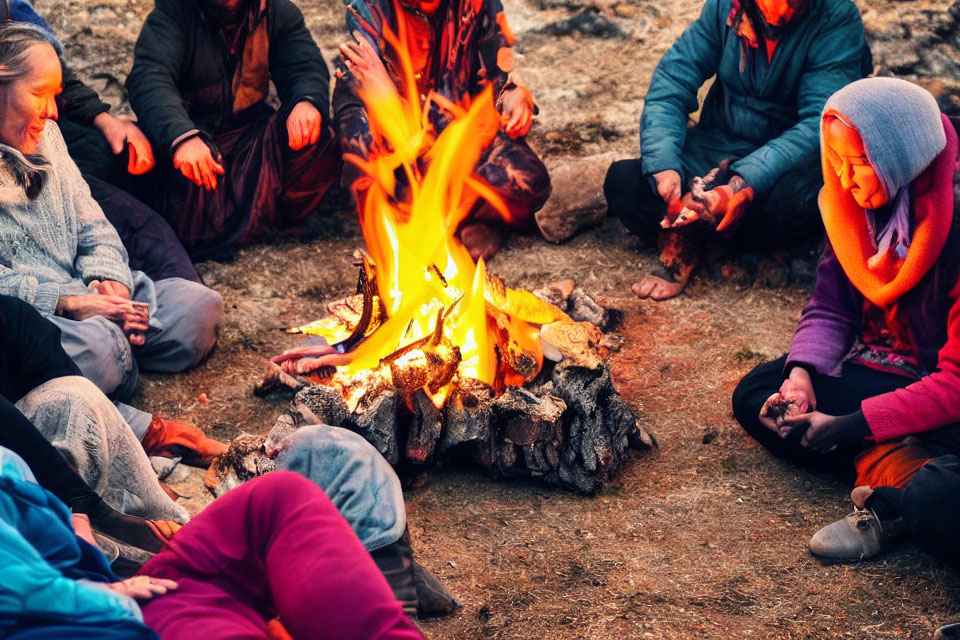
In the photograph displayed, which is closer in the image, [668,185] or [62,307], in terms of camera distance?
[62,307]

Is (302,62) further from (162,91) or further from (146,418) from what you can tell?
(146,418)

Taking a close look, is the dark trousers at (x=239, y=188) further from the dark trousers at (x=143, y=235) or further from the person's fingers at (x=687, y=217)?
the person's fingers at (x=687, y=217)

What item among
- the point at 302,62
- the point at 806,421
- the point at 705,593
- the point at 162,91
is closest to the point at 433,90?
the point at 302,62

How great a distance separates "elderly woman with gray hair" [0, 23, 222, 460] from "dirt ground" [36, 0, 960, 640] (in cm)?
23

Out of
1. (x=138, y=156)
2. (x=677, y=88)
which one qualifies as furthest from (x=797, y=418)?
(x=138, y=156)

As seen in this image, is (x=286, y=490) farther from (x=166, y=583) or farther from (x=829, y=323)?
(x=829, y=323)

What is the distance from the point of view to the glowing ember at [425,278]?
4078 millimetres

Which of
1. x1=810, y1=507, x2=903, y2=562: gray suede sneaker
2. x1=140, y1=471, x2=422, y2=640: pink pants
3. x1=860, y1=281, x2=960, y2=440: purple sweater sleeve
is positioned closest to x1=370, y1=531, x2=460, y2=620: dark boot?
x1=140, y1=471, x2=422, y2=640: pink pants

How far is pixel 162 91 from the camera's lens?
523cm

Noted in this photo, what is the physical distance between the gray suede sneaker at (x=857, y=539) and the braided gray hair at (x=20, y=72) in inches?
135

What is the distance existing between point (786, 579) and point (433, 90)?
336 centimetres

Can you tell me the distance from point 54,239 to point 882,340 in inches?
137

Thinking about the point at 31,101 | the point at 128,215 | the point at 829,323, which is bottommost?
the point at 128,215

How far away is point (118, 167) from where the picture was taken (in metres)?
5.33
